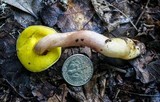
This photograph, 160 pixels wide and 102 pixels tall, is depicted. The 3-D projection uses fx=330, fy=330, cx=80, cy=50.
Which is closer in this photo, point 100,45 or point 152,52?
point 100,45

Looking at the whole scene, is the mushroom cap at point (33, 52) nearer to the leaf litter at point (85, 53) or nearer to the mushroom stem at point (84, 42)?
the mushroom stem at point (84, 42)

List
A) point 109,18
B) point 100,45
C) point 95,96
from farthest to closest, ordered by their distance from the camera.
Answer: point 109,18
point 95,96
point 100,45

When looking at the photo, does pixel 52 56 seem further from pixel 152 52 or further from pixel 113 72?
pixel 152 52

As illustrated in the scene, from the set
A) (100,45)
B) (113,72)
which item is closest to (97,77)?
(113,72)

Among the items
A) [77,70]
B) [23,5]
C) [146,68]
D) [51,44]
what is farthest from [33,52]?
[146,68]

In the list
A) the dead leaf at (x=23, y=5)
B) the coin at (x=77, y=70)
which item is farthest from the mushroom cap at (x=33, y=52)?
the dead leaf at (x=23, y=5)

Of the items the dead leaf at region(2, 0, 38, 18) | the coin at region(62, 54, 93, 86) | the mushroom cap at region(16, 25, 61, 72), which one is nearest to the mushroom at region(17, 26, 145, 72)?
the mushroom cap at region(16, 25, 61, 72)

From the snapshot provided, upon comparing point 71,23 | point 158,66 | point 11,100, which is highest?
point 71,23

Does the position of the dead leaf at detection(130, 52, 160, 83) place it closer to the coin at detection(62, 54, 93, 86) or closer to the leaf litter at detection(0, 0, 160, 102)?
the leaf litter at detection(0, 0, 160, 102)

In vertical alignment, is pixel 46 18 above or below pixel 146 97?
above
